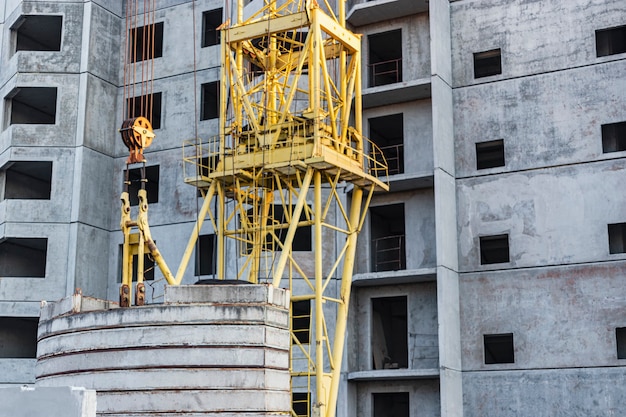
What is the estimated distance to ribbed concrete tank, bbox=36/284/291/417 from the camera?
78.1 feet

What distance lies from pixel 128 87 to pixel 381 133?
42.7ft

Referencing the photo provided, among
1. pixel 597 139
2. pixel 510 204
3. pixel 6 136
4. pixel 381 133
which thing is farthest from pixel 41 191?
pixel 597 139

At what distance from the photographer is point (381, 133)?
1666 inches

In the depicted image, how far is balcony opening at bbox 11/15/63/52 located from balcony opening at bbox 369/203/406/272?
1931 cm

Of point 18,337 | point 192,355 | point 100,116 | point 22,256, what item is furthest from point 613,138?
point 18,337

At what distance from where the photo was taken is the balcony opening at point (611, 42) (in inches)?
1463

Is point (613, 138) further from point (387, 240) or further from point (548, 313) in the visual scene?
point (387, 240)

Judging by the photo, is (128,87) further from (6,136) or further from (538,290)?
(538,290)

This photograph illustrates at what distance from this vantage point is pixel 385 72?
4069 centimetres

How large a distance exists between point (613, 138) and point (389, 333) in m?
12.7

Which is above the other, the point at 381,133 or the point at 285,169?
the point at 381,133

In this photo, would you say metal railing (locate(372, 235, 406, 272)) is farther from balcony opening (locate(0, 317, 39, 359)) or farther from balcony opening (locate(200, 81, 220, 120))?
balcony opening (locate(0, 317, 39, 359))

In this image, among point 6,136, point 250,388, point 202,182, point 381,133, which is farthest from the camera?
point 6,136

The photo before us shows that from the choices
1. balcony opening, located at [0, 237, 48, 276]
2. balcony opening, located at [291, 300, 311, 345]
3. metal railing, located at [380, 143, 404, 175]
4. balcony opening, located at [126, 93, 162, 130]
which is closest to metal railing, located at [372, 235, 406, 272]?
metal railing, located at [380, 143, 404, 175]
